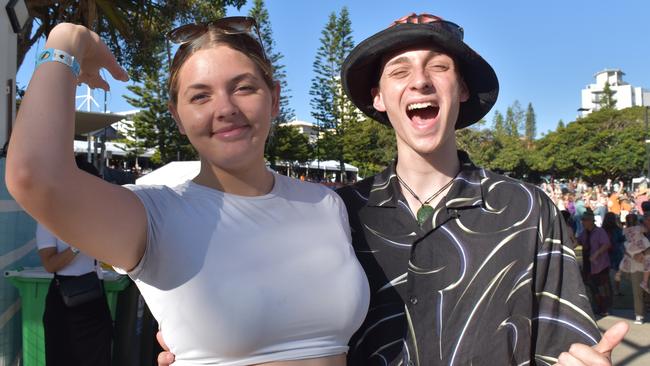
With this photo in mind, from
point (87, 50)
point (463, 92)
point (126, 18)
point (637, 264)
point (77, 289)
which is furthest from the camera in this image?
point (126, 18)

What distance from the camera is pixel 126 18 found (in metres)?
9.66

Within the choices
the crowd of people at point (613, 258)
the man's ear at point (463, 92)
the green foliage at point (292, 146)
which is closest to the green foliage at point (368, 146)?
the green foliage at point (292, 146)

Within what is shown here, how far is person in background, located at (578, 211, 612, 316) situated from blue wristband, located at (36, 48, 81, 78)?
9.13m

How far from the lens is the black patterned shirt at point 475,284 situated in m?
1.73

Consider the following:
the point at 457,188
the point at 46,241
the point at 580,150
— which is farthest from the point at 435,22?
the point at 580,150

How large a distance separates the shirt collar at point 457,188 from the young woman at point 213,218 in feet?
1.10

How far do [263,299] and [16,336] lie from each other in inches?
143

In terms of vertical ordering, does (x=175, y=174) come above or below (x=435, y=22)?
below

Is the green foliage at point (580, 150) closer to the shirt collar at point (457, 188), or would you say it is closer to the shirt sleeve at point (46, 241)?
the shirt sleeve at point (46, 241)

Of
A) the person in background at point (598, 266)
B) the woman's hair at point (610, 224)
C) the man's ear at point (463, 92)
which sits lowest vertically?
the person in background at point (598, 266)

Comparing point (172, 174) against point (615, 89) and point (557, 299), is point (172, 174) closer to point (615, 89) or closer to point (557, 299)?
point (557, 299)

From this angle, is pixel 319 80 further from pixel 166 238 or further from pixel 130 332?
pixel 166 238

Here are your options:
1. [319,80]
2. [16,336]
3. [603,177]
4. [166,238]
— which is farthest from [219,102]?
[603,177]

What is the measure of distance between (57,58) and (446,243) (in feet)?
4.41
